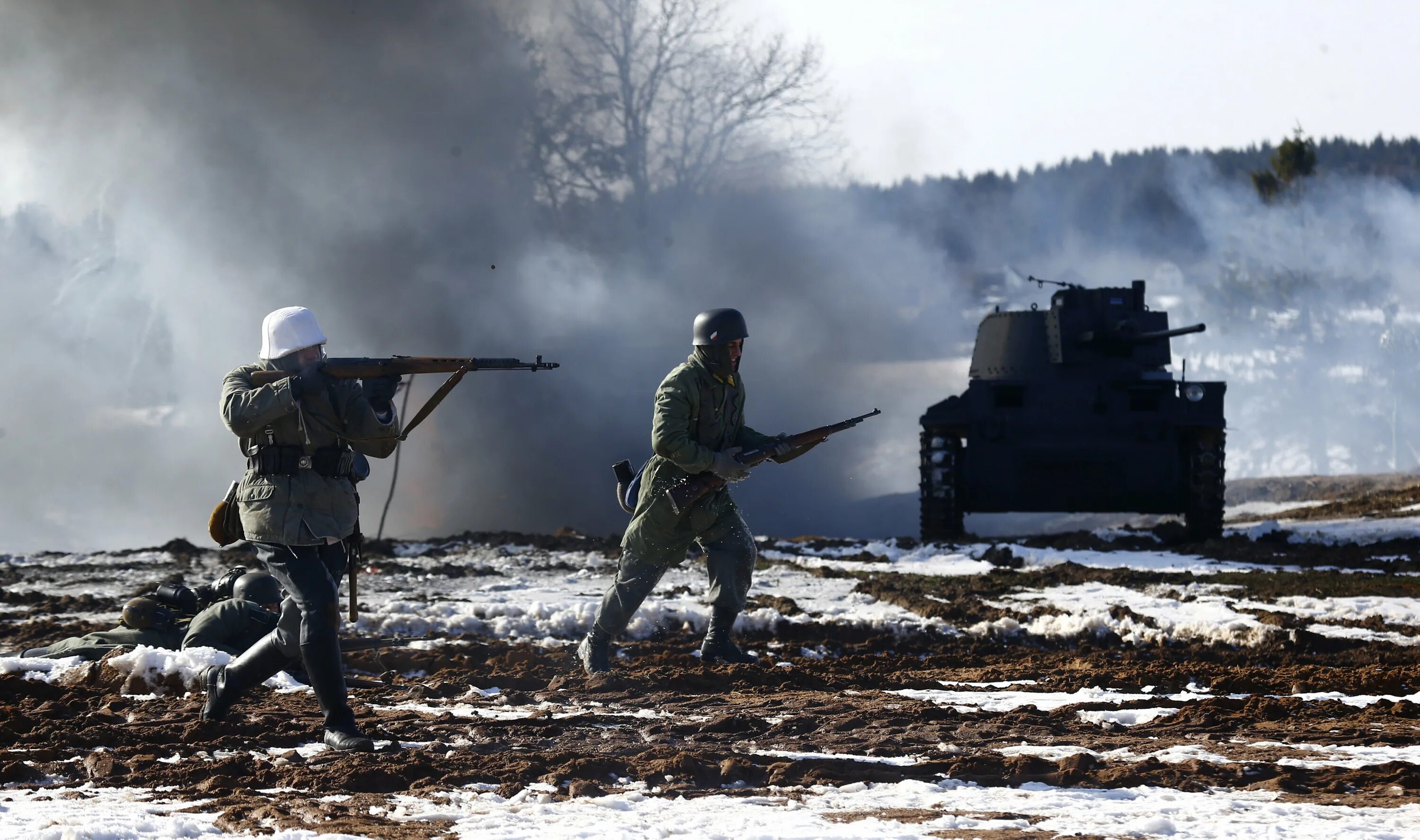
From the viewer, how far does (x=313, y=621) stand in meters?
4.89

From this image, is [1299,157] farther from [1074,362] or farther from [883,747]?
[883,747]

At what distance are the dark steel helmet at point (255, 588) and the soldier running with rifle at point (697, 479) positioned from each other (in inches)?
59.1

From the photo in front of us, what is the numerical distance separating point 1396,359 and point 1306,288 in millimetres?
4518

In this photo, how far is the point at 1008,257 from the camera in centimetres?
5228

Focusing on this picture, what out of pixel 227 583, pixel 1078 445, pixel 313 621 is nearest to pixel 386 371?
pixel 313 621

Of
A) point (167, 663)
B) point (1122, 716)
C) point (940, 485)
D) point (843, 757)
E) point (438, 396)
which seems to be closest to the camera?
point (843, 757)

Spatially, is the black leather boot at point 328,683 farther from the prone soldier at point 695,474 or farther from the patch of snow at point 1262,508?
the patch of snow at point 1262,508

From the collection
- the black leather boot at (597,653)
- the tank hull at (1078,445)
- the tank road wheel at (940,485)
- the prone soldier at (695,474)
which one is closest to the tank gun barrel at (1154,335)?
the tank hull at (1078,445)

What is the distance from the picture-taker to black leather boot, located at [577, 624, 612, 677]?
21.5ft

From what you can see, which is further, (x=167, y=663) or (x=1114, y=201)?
(x=1114, y=201)

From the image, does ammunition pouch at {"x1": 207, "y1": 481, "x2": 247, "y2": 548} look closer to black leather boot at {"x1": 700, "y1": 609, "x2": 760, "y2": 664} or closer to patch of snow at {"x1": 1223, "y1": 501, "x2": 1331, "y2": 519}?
black leather boot at {"x1": 700, "y1": 609, "x2": 760, "y2": 664}

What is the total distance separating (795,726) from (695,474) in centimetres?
158

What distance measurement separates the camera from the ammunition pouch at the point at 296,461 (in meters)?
4.93

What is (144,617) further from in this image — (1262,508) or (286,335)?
(1262,508)
